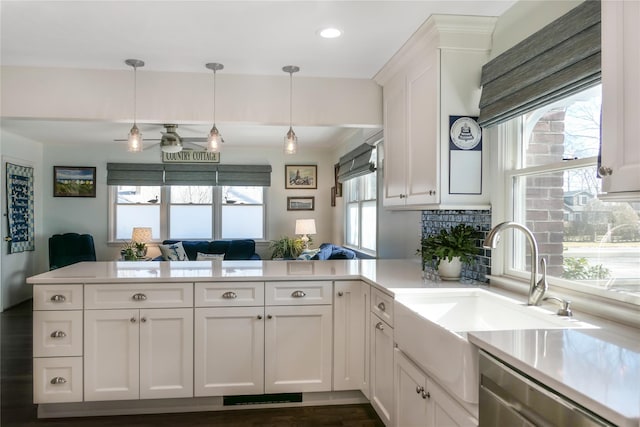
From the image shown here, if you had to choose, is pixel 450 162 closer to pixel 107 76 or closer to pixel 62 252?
pixel 107 76

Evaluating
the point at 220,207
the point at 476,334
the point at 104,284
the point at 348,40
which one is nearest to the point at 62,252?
the point at 220,207

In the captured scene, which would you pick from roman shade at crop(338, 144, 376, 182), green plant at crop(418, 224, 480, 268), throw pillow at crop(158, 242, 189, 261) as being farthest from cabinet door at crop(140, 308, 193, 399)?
throw pillow at crop(158, 242, 189, 261)

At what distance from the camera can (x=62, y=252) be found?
664 cm

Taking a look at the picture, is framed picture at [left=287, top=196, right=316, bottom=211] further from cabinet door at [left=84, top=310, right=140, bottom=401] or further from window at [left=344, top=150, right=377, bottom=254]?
cabinet door at [left=84, top=310, right=140, bottom=401]

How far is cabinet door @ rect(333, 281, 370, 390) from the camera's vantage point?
2963 millimetres

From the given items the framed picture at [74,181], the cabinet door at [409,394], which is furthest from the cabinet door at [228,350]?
the framed picture at [74,181]

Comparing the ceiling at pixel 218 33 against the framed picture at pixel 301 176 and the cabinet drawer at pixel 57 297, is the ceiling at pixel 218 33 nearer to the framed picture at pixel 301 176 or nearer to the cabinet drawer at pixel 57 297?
the cabinet drawer at pixel 57 297

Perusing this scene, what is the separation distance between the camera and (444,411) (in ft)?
5.62

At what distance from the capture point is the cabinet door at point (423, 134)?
258cm

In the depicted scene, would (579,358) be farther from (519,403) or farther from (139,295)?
(139,295)

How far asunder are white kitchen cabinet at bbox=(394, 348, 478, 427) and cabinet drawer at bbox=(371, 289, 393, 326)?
0.20 meters

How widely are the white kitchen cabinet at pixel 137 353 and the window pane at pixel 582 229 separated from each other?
2074 mm

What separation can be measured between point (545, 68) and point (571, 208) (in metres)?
0.63

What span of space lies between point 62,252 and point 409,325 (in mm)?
6210
